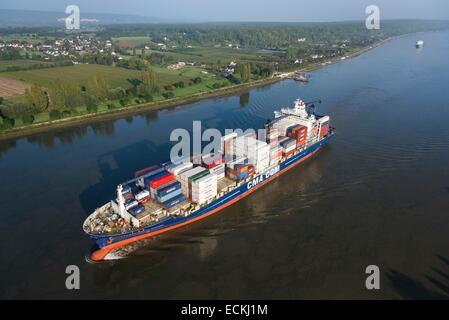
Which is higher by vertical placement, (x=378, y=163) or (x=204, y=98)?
(x=204, y=98)

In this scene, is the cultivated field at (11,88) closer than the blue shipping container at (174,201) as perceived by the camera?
No

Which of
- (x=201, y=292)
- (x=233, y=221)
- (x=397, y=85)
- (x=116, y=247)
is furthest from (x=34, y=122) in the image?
(x=397, y=85)

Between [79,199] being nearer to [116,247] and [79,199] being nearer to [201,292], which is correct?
[116,247]

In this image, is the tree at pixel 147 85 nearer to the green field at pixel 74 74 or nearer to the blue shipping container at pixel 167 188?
the green field at pixel 74 74

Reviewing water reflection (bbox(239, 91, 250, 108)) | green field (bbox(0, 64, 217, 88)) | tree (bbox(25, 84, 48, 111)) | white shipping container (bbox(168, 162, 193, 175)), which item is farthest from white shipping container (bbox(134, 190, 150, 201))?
green field (bbox(0, 64, 217, 88))

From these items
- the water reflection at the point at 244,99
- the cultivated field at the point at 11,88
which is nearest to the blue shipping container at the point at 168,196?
the water reflection at the point at 244,99

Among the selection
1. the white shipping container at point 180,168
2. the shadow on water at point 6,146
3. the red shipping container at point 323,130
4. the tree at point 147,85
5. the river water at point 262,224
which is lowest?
the river water at point 262,224

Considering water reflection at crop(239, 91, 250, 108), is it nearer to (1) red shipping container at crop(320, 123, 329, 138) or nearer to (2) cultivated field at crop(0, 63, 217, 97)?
(2) cultivated field at crop(0, 63, 217, 97)
